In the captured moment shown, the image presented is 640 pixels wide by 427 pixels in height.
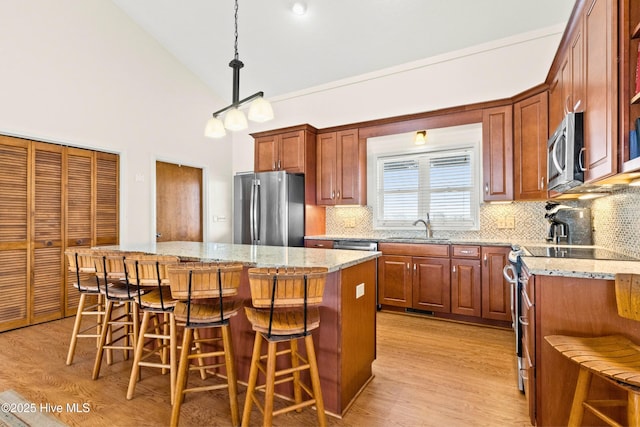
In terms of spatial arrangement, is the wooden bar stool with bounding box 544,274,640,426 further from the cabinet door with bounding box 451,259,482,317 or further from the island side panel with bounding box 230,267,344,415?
the cabinet door with bounding box 451,259,482,317

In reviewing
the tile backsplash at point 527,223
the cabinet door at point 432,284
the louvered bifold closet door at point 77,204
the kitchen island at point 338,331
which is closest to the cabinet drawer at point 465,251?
the cabinet door at point 432,284

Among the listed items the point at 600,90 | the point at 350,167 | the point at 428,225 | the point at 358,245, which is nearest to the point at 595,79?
the point at 600,90

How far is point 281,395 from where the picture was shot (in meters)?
1.97

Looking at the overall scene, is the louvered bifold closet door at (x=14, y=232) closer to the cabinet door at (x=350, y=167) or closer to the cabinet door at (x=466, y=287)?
the cabinet door at (x=350, y=167)

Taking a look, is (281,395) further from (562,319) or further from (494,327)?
(494,327)

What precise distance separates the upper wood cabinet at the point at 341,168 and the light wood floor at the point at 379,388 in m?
1.96

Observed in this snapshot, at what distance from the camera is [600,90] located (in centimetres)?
162

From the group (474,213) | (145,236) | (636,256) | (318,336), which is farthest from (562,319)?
(145,236)

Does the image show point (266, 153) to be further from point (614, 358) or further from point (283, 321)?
point (614, 358)

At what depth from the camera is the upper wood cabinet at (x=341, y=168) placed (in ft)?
13.6

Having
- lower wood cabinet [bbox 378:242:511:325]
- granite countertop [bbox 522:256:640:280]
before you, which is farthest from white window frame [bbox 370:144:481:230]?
granite countertop [bbox 522:256:640:280]

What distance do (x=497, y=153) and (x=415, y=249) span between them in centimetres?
135

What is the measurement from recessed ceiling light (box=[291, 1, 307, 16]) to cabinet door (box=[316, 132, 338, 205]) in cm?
149

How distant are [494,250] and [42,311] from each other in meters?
4.90
